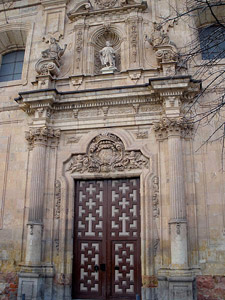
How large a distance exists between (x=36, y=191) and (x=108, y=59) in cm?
Answer: 451

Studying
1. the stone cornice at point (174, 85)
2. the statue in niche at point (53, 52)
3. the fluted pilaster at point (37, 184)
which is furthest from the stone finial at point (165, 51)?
→ the fluted pilaster at point (37, 184)

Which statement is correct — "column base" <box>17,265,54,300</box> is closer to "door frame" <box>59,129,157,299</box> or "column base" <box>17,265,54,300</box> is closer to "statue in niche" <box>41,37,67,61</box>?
"door frame" <box>59,129,157,299</box>

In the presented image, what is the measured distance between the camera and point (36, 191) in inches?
343

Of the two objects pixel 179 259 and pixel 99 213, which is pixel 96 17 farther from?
pixel 179 259

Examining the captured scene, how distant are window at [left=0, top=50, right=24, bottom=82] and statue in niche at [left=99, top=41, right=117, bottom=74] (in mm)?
3127

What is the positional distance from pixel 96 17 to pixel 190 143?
5.28m

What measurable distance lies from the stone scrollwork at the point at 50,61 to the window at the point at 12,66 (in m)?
1.58

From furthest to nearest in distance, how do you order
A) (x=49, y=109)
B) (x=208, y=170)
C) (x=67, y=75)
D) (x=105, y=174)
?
(x=67, y=75), (x=49, y=109), (x=105, y=174), (x=208, y=170)

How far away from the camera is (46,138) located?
922 centimetres

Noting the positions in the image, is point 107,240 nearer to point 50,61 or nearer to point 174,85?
point 174,85

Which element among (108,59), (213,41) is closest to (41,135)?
(108,59)

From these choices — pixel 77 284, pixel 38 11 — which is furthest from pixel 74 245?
pixel 38 11

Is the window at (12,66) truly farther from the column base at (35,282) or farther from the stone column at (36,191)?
the column base at (35,282)

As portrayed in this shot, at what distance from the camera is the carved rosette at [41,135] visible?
9.14 metres
